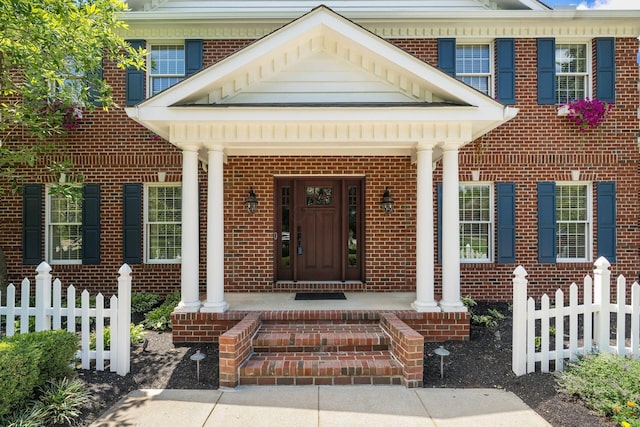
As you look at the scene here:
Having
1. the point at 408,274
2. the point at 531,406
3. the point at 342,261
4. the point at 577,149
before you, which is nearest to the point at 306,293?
the point at 342,261

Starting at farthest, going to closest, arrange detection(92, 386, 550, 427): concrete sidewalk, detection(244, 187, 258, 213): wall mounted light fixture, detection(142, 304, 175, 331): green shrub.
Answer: detection(244, 187, 258, 213): wall mounted light fixture, detection(142, 304, 175, 331): green shrub, detection(92, 386, 550, 427): concrete sidewalk

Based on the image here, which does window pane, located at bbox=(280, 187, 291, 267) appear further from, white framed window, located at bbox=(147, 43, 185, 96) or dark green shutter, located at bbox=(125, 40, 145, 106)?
dark green shutter, located at bbox=(125, 40, 145, 106)

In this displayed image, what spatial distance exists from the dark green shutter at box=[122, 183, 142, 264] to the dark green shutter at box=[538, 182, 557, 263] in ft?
27.2

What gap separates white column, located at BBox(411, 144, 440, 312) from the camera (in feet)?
17.9

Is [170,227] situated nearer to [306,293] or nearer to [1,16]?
[306,293]

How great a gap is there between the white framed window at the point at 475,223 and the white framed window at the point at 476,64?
2073 mm

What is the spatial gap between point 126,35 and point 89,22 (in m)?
2.19

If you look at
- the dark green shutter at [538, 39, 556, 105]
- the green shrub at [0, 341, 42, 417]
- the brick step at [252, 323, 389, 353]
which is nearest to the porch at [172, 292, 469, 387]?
the brick step at [252, 323, 389, 353]

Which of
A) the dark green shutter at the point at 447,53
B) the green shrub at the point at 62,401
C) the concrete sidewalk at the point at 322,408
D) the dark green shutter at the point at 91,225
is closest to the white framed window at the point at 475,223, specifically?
the dark green shutter at the point at 447,53

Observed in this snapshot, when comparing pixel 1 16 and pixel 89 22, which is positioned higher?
pixel 89 22

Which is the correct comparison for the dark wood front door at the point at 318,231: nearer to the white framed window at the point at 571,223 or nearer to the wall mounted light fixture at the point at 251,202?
the wall mounted light fixture at the point at 251,202

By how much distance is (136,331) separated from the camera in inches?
213

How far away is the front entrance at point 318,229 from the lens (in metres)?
7.52

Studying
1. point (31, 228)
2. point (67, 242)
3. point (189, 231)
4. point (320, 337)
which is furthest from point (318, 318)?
point (31, 228)
